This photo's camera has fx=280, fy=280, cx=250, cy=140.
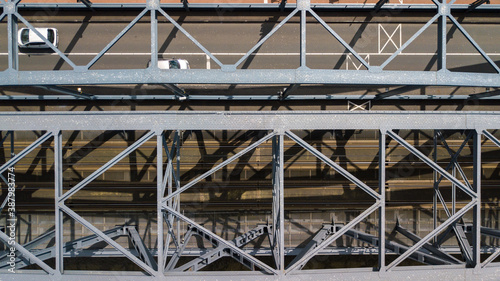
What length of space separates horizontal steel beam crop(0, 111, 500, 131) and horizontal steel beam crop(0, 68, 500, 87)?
0.82 metres

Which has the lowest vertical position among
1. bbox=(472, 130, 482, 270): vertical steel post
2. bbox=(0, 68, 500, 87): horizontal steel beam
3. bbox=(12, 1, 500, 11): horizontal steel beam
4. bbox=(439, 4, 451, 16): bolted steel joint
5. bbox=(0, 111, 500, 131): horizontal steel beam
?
bbox=(472, 130, 482, 270): vertical steel post

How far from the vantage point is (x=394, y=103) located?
1148 cm

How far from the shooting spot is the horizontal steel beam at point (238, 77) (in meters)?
6.47

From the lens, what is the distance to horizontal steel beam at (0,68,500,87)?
6.47 metres

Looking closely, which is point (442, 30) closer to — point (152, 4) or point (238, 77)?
point (238, 77)

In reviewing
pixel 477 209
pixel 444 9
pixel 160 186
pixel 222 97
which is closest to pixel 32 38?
pixel 222 97

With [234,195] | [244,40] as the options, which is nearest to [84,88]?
[244,40]

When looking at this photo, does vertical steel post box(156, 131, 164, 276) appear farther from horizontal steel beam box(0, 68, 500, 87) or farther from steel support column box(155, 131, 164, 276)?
horizontal steel beam box(0, 68, 500, 87)

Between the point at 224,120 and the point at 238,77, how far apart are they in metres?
1.12

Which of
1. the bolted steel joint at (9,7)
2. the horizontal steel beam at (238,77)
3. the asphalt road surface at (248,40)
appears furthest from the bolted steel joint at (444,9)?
the bolted steel joint at (9,7)

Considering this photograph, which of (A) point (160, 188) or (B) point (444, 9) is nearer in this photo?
(A) point (160, 188)

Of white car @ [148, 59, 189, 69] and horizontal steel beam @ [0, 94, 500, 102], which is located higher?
white car @ [148, 59, 189, 69]

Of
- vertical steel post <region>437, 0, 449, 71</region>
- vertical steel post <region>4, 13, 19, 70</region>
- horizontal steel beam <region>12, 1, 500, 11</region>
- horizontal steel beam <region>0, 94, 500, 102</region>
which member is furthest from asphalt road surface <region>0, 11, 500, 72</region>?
vertical steel post <region>437, 0, 449, 71</region>

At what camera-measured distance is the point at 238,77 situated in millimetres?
6535
